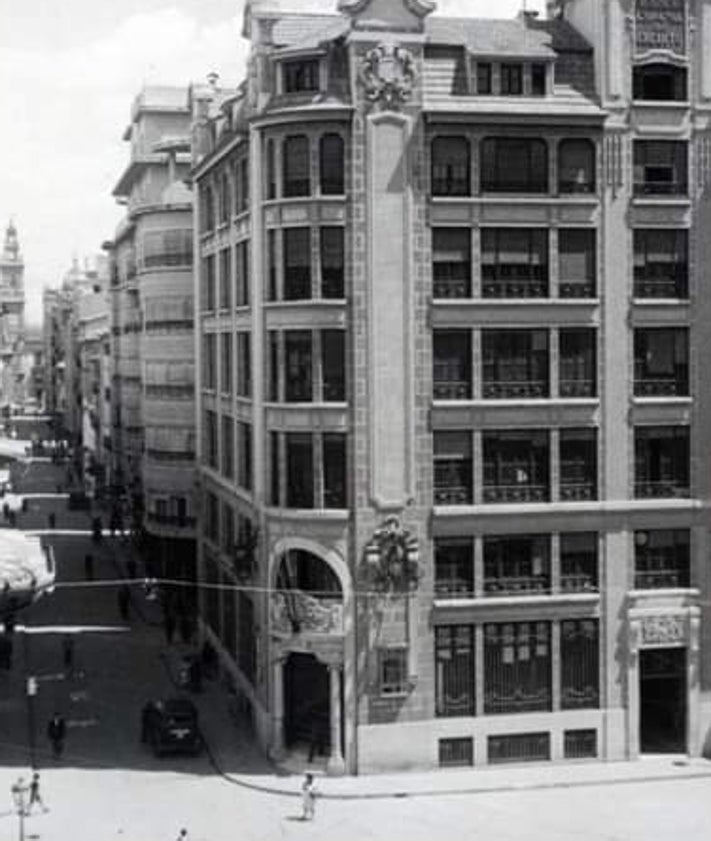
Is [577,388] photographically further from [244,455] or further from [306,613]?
[244,455]

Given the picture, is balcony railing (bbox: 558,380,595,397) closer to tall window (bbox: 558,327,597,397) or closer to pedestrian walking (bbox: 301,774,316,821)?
tall window (bbox: 558,327,597,397)

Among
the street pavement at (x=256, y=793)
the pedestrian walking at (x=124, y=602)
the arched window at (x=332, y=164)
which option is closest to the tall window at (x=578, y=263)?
the arched window at (x=332, y=164)

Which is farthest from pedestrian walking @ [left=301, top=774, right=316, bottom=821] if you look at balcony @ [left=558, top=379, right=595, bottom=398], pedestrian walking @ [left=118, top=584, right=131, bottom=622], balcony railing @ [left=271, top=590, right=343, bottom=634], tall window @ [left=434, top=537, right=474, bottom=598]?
pedestrian walking @ [left=118, top=584, right=131, bottom=622]

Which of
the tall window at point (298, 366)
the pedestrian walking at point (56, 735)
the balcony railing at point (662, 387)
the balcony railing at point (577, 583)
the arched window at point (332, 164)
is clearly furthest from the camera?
the balcony railing at point (662, 387)

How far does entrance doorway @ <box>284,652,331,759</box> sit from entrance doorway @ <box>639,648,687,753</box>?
35.5 ft

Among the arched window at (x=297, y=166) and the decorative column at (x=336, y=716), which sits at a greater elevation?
the arched window at (x=297, y=166)

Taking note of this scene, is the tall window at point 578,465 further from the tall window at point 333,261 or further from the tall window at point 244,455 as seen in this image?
the tall window at point 244,455

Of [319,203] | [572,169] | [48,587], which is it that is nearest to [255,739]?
[319,203]

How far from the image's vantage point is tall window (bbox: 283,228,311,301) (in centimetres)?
4584

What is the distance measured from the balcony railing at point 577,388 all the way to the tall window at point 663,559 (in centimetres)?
519

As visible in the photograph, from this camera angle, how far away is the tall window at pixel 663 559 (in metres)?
48.3

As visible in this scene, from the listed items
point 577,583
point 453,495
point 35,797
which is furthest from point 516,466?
point 35,797

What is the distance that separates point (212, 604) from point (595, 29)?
29.6 meters

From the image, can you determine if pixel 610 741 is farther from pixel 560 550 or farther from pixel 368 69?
pixel 368 69
